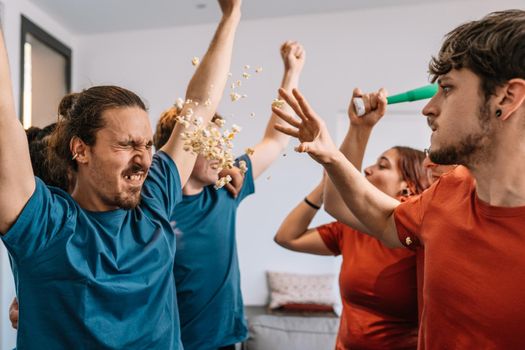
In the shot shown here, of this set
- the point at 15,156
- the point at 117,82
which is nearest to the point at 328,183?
the point at 15,156

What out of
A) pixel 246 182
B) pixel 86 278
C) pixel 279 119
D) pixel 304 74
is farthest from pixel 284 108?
pixel 304 74

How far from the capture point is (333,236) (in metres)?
1.98

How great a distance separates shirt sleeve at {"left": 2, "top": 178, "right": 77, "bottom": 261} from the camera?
986 mm

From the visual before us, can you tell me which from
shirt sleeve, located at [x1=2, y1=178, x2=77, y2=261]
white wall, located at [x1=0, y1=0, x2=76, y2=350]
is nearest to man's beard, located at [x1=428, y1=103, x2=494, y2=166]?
shirt sleeve, located at [x1=2, y1=178, x2=77, y2=261]

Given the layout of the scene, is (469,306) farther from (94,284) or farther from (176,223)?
(176,223)

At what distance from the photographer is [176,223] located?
174cm

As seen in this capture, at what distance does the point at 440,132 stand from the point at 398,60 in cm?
318

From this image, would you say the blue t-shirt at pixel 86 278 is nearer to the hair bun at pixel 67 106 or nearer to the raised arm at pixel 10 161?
the raised arm at pixel 10 161

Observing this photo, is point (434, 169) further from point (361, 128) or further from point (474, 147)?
point (474, 147)

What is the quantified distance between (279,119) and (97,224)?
972mm

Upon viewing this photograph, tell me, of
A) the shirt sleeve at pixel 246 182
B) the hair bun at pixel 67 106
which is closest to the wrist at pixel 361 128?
the shirt sleeve at pixel 246 182

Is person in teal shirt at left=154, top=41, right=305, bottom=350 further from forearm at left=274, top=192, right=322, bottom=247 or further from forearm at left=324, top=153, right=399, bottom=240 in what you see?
forearm at left=324, top=153, right=399, bottom=240

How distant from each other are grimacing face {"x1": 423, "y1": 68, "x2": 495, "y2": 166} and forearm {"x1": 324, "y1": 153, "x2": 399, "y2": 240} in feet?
0.76

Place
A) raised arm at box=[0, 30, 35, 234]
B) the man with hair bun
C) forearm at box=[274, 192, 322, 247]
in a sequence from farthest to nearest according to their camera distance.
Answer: forearm at box=[274, 192, 322, 247]
the man with hair bun
raised arm at box=[0, 30, 35, 234]
